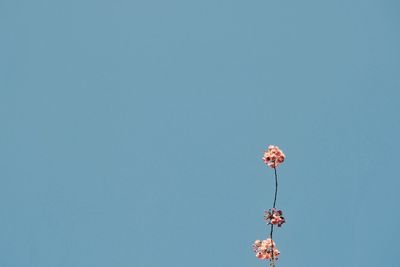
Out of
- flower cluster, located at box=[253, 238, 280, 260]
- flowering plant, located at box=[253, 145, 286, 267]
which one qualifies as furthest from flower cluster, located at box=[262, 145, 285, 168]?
flower cluster, located at box=[253, 238, 280, 260]

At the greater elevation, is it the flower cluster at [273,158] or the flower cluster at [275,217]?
the flower cluster at [273,158]

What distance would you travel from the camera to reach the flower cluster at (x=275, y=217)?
947 cm

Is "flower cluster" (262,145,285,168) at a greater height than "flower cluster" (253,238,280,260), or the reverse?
"flower cluster" (262,145,285,168)

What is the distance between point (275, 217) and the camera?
952cm

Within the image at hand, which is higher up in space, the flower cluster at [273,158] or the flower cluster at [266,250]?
the flower cluster at [273,158]

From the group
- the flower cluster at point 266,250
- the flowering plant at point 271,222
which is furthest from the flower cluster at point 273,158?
the flower cluster at point 266,250

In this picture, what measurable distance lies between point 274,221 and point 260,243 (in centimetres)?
130

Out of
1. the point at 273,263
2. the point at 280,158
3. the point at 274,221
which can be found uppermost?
the point at 280,158

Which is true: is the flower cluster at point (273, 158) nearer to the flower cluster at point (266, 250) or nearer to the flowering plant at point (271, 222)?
the flowering plant at point (271, 222)

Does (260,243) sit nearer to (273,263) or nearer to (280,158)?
(273,263)

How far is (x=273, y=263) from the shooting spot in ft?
32.7

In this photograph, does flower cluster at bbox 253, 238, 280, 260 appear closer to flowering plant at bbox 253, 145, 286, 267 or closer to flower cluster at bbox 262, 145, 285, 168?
flowering plant at bbox 253, 145, 286, 267

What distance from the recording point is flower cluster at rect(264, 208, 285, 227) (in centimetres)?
947

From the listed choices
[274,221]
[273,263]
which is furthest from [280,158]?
[273,263]
